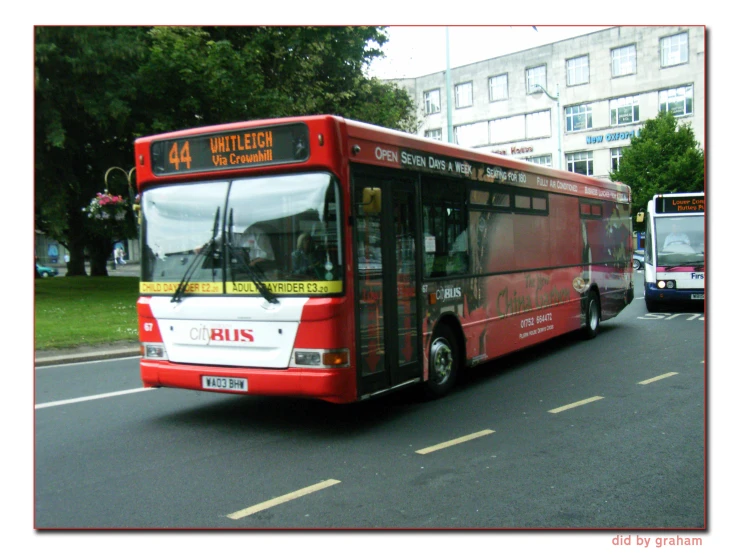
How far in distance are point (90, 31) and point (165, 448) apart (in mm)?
13841

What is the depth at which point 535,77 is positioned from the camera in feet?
74.1

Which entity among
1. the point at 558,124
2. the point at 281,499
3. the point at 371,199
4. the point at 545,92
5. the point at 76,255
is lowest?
the point at 281,499

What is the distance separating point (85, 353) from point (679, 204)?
1398cm

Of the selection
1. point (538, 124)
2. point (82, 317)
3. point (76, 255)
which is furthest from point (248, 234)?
point (76, 255)

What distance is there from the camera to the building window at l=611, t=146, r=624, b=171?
44500 millimetres

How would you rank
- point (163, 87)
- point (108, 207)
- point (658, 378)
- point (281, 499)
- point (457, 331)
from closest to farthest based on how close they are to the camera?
1. point (281, 499)
2. point (457, 331)
3. point (658, 378)
4. point (163, 87)
5. point (108, 207)

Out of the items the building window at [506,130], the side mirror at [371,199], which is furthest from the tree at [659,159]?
the side mirror at [371,199]

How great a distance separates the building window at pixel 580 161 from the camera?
42422 millimetres

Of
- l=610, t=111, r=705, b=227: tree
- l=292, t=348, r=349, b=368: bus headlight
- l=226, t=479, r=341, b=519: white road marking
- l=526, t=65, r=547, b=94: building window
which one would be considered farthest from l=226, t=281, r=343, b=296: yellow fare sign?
l=610, t=111, r=705, b=227: tree

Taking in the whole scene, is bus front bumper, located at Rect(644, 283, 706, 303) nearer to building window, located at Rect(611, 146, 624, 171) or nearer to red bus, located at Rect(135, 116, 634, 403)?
red bus, located at Rect(135, 116, 634, 403)

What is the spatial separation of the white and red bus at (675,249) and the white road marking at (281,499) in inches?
563

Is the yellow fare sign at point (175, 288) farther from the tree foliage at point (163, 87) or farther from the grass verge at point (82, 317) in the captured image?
the tree foliage at point (163, 87)

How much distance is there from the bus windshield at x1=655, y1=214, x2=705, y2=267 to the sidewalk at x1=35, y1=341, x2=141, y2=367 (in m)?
12.4

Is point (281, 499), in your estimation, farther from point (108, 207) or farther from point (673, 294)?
point (108, 207)
